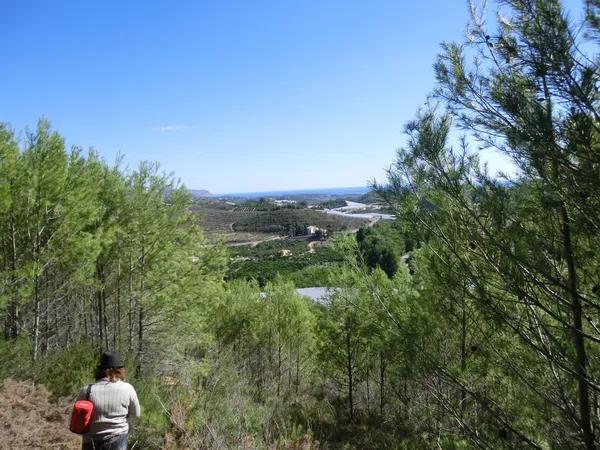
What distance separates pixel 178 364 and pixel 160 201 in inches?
206

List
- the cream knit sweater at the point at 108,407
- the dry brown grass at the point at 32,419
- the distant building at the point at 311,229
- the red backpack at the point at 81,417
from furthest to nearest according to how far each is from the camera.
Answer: the distant building at the point at 311,229
the dry brown grass at the point at 32,419
the cream knit sweater at the point at 108,407
the red backpack at the point at 81,417

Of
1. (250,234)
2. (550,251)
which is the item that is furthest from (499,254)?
(250,234)

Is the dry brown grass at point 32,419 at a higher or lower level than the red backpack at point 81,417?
lower

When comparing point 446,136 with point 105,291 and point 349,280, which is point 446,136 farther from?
point 105,291

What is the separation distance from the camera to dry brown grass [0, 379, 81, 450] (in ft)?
17.1

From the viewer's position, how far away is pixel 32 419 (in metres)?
5.65

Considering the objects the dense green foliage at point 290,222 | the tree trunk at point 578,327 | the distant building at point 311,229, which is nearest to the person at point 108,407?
the tree trunk at point 578,327

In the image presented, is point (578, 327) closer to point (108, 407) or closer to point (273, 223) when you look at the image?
point (108, 407)

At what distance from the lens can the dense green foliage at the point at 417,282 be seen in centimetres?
290

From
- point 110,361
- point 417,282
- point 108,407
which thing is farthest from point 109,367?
point 417,282

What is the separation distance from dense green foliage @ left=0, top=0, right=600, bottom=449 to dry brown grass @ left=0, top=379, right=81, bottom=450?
0.61 metres

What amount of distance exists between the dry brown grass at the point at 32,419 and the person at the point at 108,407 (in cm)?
190

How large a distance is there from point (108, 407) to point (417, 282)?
803 centimetres

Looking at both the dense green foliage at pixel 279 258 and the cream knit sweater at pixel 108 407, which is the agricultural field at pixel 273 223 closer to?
the dense green foliage at pixel 279 258
